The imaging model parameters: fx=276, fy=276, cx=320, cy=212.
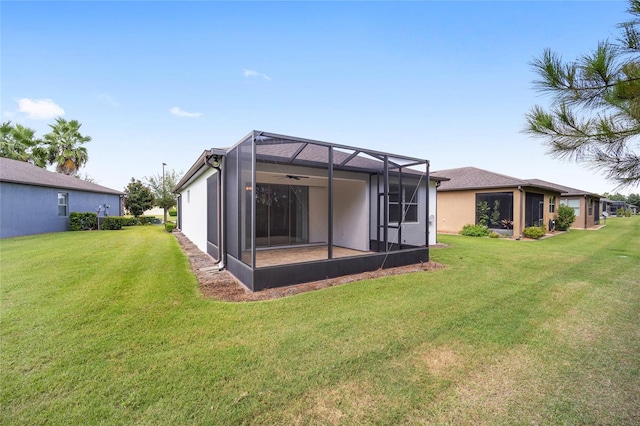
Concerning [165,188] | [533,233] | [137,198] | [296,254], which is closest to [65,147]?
[137,198]

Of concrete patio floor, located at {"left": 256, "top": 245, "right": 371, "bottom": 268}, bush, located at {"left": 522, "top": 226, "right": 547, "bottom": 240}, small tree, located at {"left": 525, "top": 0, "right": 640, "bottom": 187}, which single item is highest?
small tree, located at {"left": 525, "top": 0, "right": 640, "bottom": 187}

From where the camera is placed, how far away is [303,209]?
10.2 m

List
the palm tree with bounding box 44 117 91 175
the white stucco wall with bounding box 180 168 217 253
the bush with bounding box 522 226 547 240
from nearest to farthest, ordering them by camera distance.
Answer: the white stucco wall with bounding box 180 168 217 253 → the bush with bounding box 522 226 547 240 → the palm tree with bounding box 44 117 91 175

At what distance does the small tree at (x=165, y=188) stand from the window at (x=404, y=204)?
19.8 meters

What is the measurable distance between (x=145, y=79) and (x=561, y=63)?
43.5 feet

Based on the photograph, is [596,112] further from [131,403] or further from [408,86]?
[408,86]

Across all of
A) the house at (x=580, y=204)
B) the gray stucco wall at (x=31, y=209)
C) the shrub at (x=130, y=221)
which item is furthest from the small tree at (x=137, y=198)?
the house at (x=580, y=204)

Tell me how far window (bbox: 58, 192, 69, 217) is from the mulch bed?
42.9 ft

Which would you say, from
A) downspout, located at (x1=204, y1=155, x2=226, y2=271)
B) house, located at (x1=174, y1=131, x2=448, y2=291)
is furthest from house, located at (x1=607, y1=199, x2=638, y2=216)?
downspout, located at (x1=204, y1=155, x2=226, y2=271)

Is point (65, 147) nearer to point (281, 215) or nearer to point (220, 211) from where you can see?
point (281, 215)

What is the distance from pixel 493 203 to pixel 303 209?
1013 cm

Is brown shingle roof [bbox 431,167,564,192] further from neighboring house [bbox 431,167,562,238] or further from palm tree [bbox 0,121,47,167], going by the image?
palm tree [bbox 0,121,47,167]

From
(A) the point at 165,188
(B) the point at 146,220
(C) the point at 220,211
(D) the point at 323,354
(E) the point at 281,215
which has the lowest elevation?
(D) the point at 323,354

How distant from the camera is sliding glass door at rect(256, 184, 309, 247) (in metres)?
8.95
